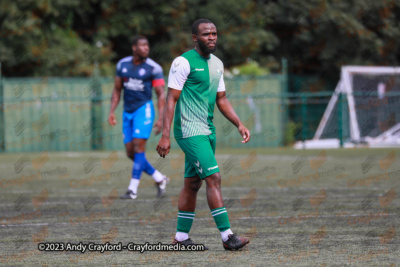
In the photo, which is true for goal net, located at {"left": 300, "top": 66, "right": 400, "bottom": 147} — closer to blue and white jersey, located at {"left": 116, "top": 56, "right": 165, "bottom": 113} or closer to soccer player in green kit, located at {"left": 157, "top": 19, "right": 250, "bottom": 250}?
blue and white jersey, located at {"left": 116, "top": 56, "right": 165, "bottom": 113}

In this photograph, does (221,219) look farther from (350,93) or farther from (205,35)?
(350,93)

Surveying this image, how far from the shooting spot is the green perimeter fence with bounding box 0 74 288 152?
2623 cm

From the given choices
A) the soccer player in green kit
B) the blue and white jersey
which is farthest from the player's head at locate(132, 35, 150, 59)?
the soccer player in green kit

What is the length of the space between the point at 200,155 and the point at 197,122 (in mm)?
308

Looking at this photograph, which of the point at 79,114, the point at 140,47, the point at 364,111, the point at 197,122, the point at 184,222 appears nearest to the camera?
the point at 197,122

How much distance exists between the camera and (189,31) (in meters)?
31.4

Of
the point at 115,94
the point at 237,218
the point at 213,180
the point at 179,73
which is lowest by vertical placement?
the point at 237,218

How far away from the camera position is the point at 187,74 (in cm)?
639

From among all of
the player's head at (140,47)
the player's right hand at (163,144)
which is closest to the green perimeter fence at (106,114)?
the player's head at (140,47)

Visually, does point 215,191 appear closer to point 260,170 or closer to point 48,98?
point 260,170

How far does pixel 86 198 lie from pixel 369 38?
22949mm

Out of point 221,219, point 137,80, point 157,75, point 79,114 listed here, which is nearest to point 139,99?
point 137,80

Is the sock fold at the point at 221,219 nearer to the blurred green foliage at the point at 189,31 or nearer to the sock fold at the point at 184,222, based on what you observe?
the sock fold at the point at 184,222

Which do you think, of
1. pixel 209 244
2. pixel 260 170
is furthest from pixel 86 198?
pixel 260 170
